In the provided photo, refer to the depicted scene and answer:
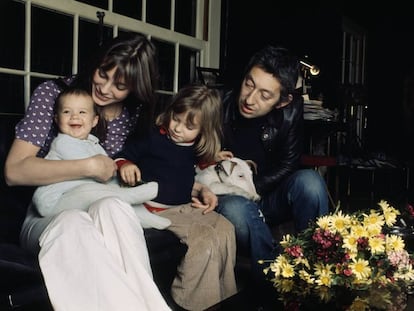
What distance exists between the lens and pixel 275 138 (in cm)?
269

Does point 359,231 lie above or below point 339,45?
below

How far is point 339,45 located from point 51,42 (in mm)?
4334

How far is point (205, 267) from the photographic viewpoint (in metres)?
2.12

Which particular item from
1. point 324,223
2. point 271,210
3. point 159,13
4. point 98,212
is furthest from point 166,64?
point 324,223

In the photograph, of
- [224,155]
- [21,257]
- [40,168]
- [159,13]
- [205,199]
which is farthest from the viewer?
[159,13]

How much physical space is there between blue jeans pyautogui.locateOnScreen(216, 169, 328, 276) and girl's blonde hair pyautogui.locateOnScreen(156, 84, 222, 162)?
23 cm

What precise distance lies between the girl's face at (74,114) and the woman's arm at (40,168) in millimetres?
142

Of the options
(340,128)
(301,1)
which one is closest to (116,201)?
(340,128)

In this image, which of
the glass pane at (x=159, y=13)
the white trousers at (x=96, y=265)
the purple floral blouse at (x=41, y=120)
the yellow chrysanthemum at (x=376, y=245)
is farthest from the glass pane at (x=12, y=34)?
the yellow chrysanthemum at (x=376, y=245)

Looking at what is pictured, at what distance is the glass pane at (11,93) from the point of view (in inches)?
110

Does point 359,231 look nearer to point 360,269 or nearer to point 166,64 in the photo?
point 360,269

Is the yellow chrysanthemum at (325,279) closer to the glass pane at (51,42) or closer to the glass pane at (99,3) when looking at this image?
the glass pane at (51,42)

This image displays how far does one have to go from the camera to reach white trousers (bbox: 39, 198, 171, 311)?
1577 mm

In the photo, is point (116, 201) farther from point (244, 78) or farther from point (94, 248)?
point (244, 78)
